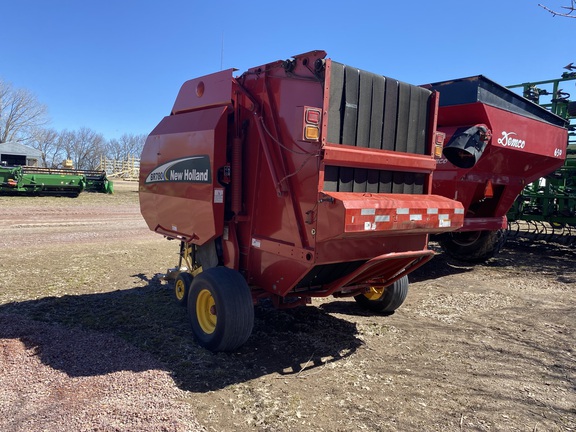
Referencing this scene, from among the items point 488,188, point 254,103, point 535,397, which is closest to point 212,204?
point 254,103

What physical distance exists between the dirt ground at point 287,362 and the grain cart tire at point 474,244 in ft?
4.58

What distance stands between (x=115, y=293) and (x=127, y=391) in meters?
2.92

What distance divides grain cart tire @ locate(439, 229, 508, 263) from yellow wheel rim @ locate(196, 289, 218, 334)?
568cm

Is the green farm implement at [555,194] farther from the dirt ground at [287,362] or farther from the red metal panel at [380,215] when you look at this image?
the red metal panel at [380,215]

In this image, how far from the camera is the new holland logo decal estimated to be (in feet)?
14.7

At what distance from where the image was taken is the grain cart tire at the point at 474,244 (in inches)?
336

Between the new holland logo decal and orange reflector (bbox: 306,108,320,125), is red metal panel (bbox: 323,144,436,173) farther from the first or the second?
the new holland logo decal

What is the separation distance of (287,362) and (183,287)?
1.83m

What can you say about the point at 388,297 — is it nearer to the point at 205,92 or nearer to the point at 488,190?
the point at 205,92

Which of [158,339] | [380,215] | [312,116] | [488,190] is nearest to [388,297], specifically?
[380,215]

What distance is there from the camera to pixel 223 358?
13.3 feet

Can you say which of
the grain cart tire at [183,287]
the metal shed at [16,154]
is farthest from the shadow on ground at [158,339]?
the metal shed at [16,154]

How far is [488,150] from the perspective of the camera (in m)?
6.95

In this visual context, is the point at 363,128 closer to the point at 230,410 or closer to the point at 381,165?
the point at 381,165
